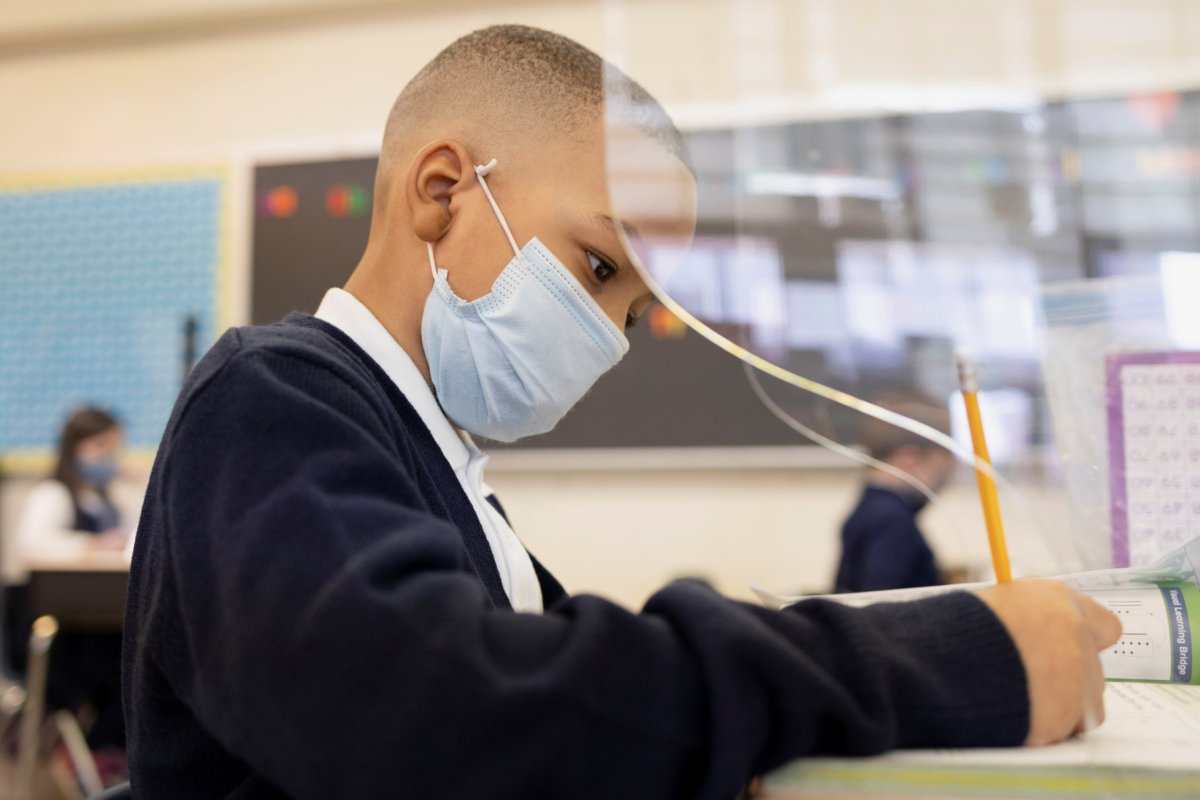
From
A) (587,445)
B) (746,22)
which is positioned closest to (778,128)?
(746,22)

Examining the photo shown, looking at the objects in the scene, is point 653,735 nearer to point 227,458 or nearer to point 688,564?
point 227,458

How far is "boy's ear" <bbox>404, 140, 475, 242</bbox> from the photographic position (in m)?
0.74

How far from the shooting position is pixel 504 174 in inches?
29.2

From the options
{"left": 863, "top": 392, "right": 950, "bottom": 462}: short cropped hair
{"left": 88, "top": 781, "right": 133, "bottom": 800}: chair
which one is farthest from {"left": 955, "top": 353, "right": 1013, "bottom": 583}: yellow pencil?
{"left": 88, "top": 781, "right": 133, "bottom": 800}: chair

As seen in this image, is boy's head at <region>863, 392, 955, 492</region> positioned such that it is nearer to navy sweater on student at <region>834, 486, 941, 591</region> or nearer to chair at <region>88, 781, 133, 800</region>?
chair at <region>88, 781, 133, 800</region>

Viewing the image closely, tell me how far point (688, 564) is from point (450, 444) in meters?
2.28

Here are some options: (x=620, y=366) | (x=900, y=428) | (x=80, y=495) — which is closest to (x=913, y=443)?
(x=900, y=428)

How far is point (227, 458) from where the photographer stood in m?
0.48

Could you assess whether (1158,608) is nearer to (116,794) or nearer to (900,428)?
(900,428)

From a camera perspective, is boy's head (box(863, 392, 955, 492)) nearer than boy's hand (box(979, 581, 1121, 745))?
No

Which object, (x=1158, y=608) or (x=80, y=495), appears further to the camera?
(x=80, y=495)

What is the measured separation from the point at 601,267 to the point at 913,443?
28 centimetres

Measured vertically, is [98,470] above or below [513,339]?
below

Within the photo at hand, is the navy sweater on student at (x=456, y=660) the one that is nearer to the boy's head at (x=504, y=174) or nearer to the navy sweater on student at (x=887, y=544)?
the boy's head at (x=504, y=174)
